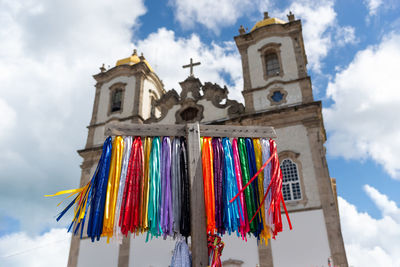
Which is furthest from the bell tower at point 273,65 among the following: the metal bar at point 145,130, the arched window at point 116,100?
the metal bar at point 145,130

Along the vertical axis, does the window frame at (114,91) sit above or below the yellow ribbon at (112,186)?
above

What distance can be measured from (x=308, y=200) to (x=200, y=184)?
A: 1043cm

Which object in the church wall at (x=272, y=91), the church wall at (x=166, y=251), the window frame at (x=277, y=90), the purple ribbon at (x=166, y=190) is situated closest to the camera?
the purple ribbon at (x=166, y=190)

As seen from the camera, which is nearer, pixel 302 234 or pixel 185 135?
pixel 185 135

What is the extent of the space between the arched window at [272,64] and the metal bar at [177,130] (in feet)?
44.7

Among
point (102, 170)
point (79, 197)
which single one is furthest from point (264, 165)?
point (79, 197)

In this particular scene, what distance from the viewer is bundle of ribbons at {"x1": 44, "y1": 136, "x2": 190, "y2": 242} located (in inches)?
190

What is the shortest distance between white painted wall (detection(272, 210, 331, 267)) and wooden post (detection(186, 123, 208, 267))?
9.60m

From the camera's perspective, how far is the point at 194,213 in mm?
4527

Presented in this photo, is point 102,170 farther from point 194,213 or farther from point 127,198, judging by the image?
point 194,213

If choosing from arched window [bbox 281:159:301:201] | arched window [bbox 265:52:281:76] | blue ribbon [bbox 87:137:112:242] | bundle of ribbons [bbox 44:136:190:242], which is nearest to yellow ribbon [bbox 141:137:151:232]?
bundle of ribbons [bbox 44:136:190:242]

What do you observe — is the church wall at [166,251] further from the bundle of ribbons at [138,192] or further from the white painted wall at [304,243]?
the bundle of ribbons at [138,192]

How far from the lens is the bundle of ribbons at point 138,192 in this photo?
4832mm

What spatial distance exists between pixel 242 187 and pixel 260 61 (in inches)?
595
